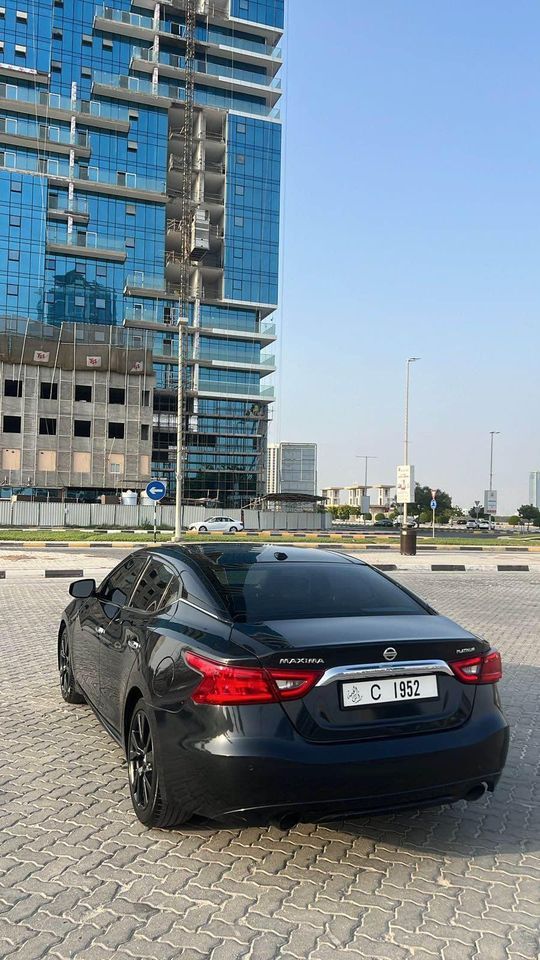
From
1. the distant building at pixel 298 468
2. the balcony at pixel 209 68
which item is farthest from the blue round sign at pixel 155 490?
the balcony at pixel 209 68

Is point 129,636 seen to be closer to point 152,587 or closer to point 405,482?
point 152,587

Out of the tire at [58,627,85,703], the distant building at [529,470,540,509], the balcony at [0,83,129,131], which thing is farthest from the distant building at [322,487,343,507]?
the tire at [58,627,85,703]

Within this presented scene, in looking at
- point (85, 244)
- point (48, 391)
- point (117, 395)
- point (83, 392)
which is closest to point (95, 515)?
point (48, 391)

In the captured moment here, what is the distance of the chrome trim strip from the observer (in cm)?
329

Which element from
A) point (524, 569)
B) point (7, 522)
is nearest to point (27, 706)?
point (524, 569)

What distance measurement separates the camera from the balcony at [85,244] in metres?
73.9

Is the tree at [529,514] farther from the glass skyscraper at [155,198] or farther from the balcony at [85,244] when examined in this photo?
the balcony at [85,244]

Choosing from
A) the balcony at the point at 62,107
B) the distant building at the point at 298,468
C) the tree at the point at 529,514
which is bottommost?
the tree at the point at 529,514

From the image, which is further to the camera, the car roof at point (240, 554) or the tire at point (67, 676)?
the tire at point (67, 676)

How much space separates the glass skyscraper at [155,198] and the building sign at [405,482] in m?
41.6

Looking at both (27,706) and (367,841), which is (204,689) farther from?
(27,706)

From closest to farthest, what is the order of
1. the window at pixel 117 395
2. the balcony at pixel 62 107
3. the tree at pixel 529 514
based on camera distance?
1. the window at pixel 117 395
2. the balcony at pixel 62 107
3. the tree at pixel 529 514

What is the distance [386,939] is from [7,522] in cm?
4146

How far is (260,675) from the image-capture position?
10.6ft
